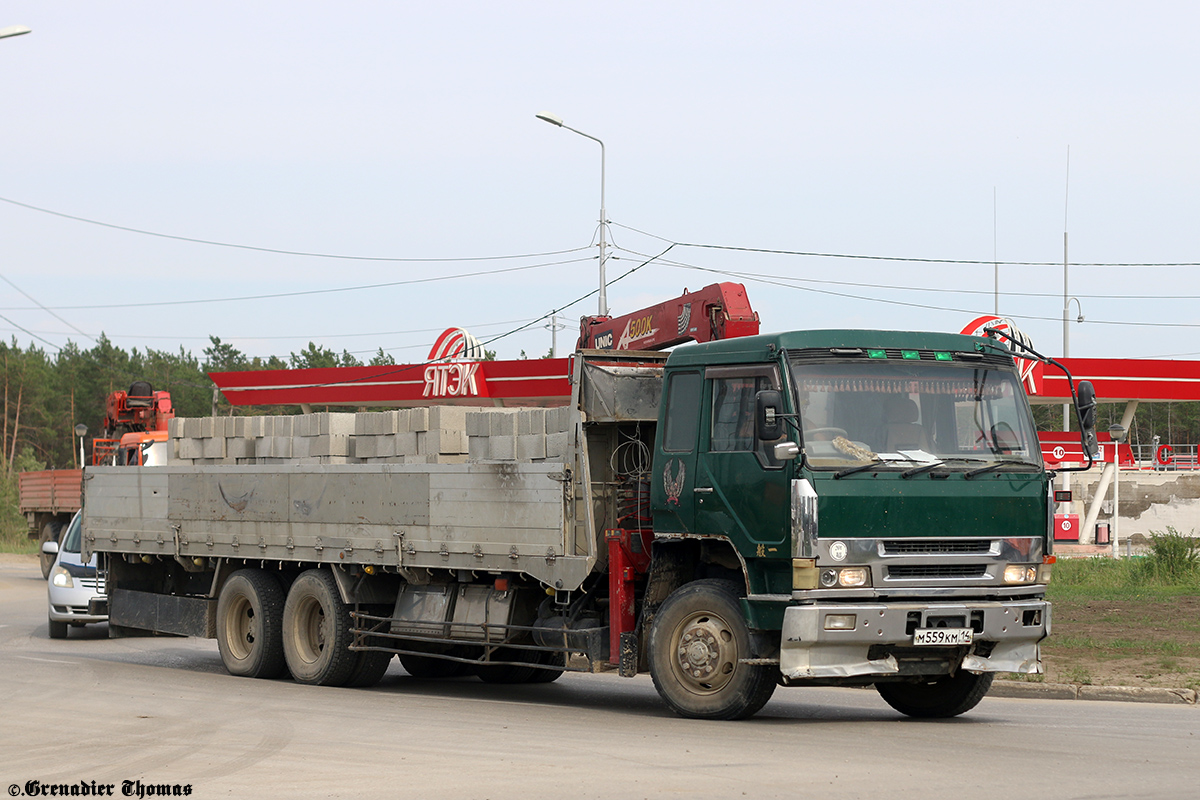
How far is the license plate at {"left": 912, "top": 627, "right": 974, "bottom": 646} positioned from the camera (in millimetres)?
9672

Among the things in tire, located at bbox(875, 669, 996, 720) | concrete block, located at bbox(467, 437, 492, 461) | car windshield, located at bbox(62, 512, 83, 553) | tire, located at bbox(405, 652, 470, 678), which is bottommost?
tire, located at bbox(405, 652, 470, 678)

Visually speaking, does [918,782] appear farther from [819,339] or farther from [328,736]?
[328,736]

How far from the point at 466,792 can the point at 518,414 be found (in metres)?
4.89

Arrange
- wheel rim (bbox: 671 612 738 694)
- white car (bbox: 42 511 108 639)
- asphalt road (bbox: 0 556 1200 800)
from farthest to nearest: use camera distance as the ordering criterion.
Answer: white car (bbox: 42 511 108 639) → wheel rim (bbox: 671 612 738 694) → asphalt road (bbox: 0 556 1200 800)

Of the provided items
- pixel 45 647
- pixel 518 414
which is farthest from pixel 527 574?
pixel 45 647

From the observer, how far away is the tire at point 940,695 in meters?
10.8

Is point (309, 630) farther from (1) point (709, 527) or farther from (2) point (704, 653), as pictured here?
(1) point (709, 527)

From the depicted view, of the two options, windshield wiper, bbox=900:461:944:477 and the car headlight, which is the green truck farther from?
the car headlight

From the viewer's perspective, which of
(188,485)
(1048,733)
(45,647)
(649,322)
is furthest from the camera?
(45,647)

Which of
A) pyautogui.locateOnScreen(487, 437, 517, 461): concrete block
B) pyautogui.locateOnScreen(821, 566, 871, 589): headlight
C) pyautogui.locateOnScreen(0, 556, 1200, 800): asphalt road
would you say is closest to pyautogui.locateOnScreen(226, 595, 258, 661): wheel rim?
pyautogui.locateOnScreen(0, 556, 1200, 800): asphalt road

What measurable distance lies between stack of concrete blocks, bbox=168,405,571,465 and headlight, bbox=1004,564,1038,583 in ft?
11.9

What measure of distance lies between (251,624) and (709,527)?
6.72 meters

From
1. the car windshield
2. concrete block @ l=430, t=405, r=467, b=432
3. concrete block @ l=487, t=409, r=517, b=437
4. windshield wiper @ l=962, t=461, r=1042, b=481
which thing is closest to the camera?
windshield wiper @ l=962, t=461, r=1042, b=481

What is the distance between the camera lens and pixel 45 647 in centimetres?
1886
